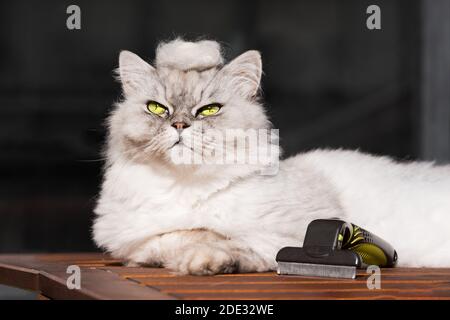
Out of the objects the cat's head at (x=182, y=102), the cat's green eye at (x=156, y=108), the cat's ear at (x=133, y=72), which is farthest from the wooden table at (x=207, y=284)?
the cat's ear at (x=133, y=72)

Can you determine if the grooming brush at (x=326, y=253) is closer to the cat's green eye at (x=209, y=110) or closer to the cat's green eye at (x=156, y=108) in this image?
the cat's green eye at (x=209, y=110)

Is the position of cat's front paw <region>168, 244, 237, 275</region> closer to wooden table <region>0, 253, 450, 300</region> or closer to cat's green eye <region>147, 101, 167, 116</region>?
wooden table <region>0, 253, 450, 300</region>

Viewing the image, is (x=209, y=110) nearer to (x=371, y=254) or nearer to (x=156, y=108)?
(x=156, y=108)

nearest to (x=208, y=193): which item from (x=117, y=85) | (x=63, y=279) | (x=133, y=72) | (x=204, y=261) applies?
(x=204, y=261)

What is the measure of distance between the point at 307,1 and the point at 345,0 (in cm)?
28

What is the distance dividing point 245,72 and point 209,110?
0.23m

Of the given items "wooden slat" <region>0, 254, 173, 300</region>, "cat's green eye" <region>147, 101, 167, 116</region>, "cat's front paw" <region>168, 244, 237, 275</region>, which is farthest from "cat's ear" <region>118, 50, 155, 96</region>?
"cat's front paw" <region>168, 244, 237, 275</region>

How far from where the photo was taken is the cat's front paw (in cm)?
206

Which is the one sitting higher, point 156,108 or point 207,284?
point 156,108

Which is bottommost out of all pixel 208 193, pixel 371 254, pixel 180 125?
pixel 371 254

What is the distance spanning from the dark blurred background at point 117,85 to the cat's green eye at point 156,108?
2.95 m

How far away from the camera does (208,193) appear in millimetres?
2428

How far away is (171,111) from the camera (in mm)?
2426

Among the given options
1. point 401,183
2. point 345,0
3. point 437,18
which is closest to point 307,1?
Answer: point 345,0
